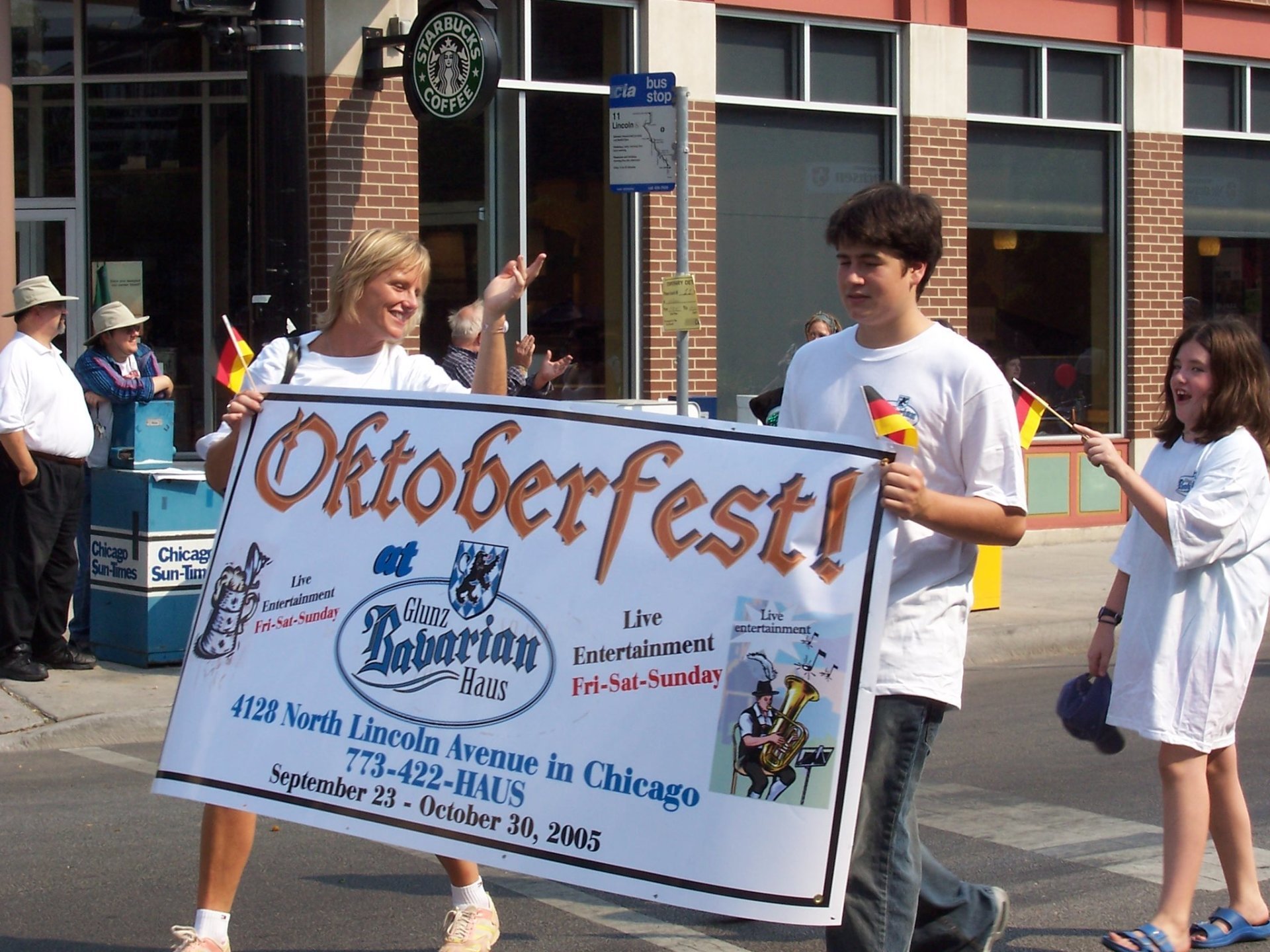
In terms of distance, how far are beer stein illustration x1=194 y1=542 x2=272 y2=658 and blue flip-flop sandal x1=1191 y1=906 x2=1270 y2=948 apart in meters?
2.78

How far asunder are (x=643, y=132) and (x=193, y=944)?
21.1 ft

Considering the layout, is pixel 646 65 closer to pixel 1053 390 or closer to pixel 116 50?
pixel 116 50

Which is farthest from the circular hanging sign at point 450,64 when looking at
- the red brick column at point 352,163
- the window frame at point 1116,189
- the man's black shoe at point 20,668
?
the window frame at point 1116,189

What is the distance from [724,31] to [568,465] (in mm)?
9792

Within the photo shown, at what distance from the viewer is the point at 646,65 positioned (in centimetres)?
1243

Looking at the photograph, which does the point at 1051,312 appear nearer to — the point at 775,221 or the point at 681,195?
the point at 775,221

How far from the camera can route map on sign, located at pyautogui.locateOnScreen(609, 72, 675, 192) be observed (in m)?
9.45

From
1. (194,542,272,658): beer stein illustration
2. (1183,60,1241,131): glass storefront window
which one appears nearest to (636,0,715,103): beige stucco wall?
(1183,60,1241,131): glass storefront window

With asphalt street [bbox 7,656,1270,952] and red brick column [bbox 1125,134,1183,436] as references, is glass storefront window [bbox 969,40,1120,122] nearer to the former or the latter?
red brick column [bbox 1125,134,1183,436]

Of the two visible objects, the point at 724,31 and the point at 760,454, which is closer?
the point at 760,454

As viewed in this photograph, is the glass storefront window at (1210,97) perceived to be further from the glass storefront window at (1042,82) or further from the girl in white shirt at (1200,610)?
the girl in white shirt at (1200,610)

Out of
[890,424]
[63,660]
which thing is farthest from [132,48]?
[890,424]

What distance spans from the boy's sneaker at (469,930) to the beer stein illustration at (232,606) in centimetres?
93

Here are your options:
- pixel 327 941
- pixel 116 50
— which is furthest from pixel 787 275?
pixel 327 941
